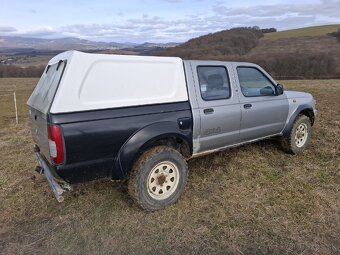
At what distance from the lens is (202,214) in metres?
3.90

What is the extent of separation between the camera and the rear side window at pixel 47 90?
3422mm

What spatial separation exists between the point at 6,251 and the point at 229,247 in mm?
2210

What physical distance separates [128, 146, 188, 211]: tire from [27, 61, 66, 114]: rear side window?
116 cm

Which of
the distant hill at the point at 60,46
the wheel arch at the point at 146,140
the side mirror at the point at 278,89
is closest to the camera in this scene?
the wheel arch at the point at 146,140

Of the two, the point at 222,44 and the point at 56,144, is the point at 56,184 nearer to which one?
the point at 56,144

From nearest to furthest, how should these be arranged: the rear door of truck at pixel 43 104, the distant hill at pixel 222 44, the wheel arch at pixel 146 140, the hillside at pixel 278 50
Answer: the rear door of truck at pixel 43 104 < the wheel arch at pixel 146 140 < the hillside at pixel 278 50 < the distant hill at pixel 222 44

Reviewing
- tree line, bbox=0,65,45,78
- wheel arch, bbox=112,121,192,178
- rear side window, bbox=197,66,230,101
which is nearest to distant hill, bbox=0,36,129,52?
tree line, bbox=0,65,45,78

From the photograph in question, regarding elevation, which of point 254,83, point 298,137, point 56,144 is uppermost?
point 254,83

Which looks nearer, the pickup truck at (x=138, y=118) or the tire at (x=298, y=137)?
the pickup truck at (x=138, y=118)

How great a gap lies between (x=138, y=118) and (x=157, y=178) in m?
0.79

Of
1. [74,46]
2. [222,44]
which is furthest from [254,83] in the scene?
[74,46]

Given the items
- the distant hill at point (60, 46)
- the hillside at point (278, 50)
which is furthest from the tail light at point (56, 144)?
the hillside at point (278, 50)

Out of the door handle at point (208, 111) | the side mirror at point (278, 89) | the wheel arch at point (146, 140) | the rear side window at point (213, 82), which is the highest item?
the rear side window at point (213, 82)

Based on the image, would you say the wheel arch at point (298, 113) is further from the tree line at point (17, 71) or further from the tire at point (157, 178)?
the tree line at point (17, 71)
